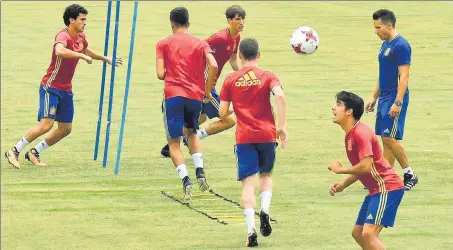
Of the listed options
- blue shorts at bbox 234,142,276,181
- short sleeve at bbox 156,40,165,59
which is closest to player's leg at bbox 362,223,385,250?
blue shorts at bbox 234,142,276,181

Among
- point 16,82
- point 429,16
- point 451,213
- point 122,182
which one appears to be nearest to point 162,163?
point 122,182

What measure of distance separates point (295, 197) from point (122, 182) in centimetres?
260

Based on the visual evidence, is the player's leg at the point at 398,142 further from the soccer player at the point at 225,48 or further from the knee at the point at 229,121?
the knee at the point at 229,121

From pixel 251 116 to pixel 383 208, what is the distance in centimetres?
258

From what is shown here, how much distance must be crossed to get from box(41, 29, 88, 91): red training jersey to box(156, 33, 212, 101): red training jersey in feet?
7.19

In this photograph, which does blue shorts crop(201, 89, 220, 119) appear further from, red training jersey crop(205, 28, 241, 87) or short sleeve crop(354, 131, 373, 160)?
short sleeve crop(354, 131, 373, 160)

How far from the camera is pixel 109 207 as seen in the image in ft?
54.6

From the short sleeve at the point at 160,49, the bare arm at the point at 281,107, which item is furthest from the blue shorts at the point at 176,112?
the bare arm at the point at 281,107

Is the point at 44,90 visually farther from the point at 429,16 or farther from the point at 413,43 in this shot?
the point at 429,16

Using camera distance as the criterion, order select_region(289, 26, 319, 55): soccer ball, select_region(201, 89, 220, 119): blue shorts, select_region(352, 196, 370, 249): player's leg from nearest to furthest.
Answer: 1. select_region(352, 196, 370, 249): player's leg
2. select_region(201, 89, 220, 119): blue shorts
3. select_region(289, 26, 319, 55): soccer ball

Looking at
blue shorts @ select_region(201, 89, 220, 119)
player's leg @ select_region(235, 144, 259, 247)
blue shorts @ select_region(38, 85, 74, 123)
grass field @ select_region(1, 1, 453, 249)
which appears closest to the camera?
player's leg @ select_region(235, 144, 259, 247)

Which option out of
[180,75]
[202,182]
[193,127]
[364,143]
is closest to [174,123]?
[193,127]

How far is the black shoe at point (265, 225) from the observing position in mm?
14508

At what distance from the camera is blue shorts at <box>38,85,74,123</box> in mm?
18969
